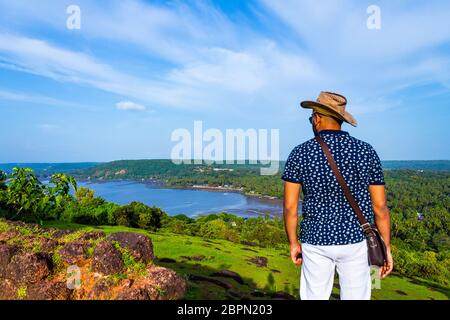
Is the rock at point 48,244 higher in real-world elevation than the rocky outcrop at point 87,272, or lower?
higher

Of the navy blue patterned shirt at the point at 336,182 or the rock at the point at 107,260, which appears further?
the rock at the point at 107,260

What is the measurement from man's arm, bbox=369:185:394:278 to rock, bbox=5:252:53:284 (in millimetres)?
5071

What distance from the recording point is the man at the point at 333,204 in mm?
3088

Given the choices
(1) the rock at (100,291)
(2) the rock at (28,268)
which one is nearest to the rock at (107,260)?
(1) the rock at (100,291)

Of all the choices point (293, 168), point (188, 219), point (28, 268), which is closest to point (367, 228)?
point (293, 168)

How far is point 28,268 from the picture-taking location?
563 centimetres

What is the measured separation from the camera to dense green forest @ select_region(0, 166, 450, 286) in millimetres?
10000

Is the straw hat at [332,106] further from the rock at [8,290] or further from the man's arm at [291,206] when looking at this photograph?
the rock at [8,290]

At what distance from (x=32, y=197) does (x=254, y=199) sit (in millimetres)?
111962

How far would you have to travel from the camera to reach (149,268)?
19.8ft

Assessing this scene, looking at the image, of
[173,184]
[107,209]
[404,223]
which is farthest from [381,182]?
[173,184]

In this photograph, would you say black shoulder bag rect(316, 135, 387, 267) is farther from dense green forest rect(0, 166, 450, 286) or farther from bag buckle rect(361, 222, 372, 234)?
dense green forest rect(0, 166, 450, 286)

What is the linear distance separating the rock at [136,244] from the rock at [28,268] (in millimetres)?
1075

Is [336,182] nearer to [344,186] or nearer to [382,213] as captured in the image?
[344,186]
